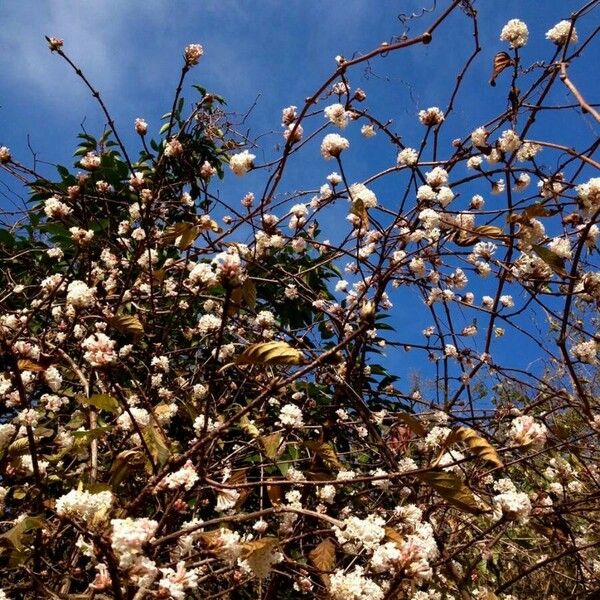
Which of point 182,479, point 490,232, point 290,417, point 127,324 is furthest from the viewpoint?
point 490,232

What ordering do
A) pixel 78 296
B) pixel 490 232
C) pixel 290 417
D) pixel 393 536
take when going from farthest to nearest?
1. pixel 490 232
2. pixel 290 417
3. pixel 78 296
4. pixel 393 536

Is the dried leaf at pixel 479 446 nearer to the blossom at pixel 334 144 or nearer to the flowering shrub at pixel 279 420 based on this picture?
the flowering shrub at pixel 279 420

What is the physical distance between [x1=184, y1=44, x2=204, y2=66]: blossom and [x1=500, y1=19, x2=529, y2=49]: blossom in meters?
1.07

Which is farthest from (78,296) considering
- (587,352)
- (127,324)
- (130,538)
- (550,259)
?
(587,352)

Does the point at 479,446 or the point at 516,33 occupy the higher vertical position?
the point at 516,33

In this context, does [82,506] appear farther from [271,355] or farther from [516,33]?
[516,33]

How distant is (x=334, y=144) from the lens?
2100 millimetres

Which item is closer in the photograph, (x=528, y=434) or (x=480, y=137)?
(x=528, y=434)

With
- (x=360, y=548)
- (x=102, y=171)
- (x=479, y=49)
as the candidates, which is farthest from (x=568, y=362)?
(x=102, y=171)

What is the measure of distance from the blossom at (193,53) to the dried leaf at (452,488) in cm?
169

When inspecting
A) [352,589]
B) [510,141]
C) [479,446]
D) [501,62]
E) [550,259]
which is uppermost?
[501,62]

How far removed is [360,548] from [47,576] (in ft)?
2.91

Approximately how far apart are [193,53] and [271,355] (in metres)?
1.49

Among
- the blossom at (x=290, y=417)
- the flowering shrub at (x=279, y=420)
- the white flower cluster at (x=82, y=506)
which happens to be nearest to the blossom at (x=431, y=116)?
the flowering shrub at (x=279, y=420)
